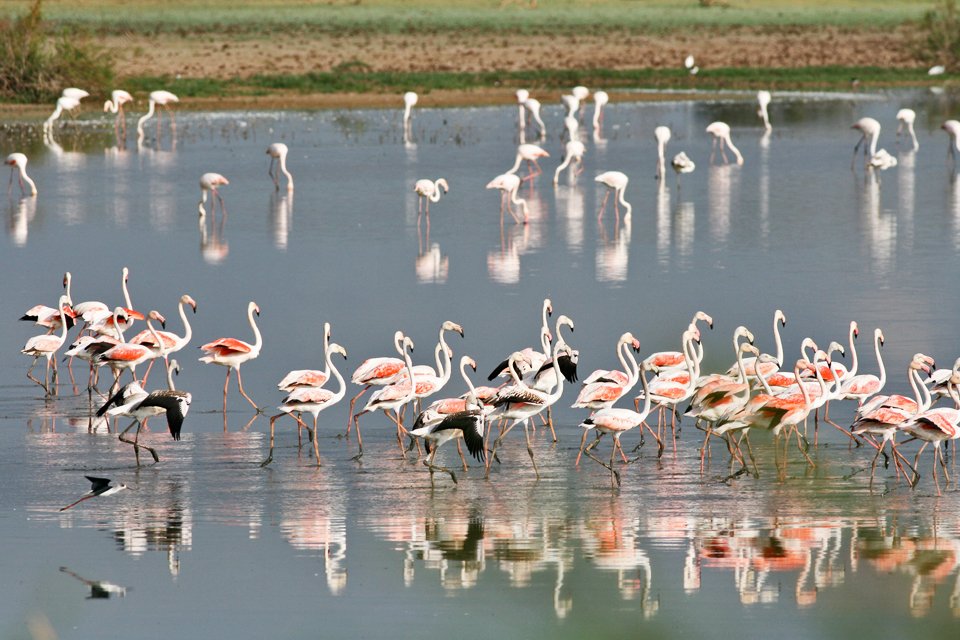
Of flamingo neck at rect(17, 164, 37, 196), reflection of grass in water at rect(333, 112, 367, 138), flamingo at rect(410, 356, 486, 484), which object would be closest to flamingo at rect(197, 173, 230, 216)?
flamingo neck at rect(17, 164, 37, 196)

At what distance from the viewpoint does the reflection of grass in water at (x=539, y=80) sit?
128 ft

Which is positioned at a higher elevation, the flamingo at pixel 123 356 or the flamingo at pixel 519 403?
the flamingo at pixel 123 356

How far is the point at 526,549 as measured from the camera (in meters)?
7.94

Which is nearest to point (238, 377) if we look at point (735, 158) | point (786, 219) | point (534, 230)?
point (534, 230)

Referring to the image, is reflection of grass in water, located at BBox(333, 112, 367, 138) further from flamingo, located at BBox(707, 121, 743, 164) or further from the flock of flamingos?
the flock of flamingos

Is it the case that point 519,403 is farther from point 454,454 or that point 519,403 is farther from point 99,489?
point 99,489

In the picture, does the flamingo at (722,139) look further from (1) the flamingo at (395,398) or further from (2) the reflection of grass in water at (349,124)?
(1) the flamingo at (395,398)

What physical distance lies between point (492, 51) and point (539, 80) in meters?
9.26

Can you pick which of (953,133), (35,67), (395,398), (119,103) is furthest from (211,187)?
(35,67)

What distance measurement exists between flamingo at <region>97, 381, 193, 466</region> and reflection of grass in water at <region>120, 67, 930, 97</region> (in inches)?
1124

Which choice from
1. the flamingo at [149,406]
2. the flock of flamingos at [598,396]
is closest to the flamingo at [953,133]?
the flock of flamingos at [598,396]

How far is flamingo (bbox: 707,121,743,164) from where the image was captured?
25531 millimetres

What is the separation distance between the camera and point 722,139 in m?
28.0

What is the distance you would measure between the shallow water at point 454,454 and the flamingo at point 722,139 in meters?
0.76
